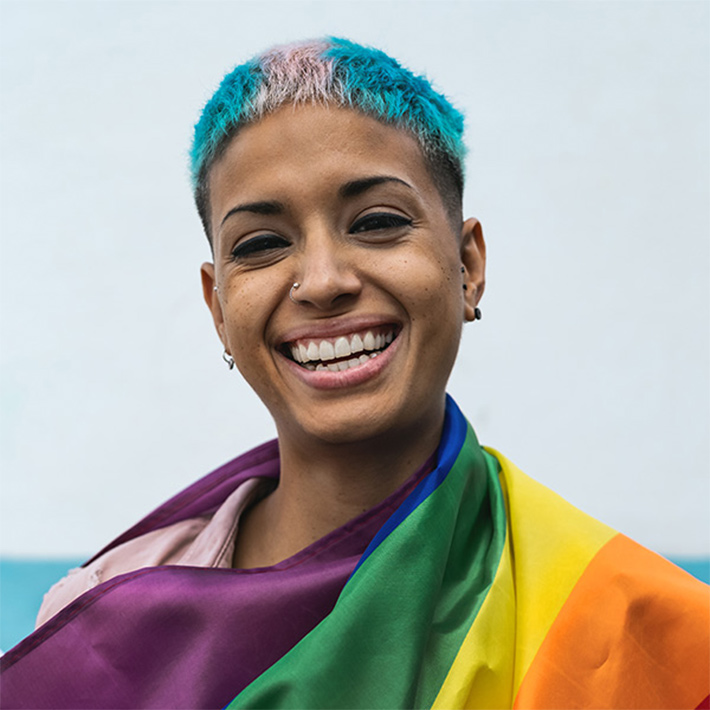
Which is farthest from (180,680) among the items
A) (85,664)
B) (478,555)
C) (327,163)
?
(327,163)

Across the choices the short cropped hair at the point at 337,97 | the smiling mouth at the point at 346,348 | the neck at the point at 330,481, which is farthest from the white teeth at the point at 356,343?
the short cropped hair at the point at 337,97

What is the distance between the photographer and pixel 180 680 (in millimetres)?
1562

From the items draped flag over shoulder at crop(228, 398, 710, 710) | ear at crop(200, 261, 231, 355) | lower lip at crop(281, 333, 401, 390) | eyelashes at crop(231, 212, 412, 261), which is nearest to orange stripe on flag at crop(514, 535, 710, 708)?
draped flag over shoulder at crop(228, 398, 710, 710)

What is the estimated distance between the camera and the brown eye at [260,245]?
1.67 metres

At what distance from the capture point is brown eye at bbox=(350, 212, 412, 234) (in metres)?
1.63

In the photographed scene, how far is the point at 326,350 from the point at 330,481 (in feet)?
1.03

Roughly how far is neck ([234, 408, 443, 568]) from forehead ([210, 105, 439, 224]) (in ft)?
A: 1.65

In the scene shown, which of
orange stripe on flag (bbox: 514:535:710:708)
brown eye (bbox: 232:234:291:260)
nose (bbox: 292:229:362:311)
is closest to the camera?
orange stripe on flag (bbox: 514:535:710:708)

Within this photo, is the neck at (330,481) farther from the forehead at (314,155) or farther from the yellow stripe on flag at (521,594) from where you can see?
the forehead at (314,155)

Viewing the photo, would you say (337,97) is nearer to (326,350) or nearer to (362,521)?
(326,350)

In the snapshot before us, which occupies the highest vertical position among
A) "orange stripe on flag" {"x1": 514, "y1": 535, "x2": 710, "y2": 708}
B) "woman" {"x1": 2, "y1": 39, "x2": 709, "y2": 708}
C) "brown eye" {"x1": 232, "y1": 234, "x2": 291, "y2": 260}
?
"brown eye" {"x1": 232, "y1": 234, "x2": 291, "y2": 260}

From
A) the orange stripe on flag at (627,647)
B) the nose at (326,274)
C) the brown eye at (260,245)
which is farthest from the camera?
the brown eye at (260,245)

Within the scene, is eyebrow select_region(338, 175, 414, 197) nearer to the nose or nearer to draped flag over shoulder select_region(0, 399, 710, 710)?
the nose

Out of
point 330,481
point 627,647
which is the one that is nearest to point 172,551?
point 330,481
